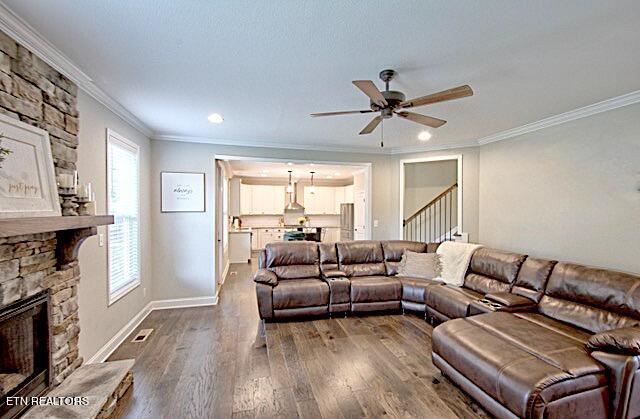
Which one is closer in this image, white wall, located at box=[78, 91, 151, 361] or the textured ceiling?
the textured ceiling

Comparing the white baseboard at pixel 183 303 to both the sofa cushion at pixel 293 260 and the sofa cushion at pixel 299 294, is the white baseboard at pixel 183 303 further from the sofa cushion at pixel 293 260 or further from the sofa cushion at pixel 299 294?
the sofa cushion at pixel 299 294

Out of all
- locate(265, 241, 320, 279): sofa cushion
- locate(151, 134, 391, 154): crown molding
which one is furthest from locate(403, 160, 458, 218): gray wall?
locate(265, 241, 320, 279): sofa cushion

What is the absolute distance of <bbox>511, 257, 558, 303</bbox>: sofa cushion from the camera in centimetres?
306

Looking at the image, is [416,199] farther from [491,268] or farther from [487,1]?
[487,1]

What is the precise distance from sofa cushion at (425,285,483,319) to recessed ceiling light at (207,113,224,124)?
11.5 feet

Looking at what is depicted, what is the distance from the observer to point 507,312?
2.87m

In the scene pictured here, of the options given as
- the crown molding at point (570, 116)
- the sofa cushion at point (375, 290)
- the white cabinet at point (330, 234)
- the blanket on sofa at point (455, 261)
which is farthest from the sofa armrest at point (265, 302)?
the white cabinet at point (330, 234)

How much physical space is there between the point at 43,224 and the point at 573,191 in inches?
199

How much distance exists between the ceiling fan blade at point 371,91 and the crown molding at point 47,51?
6.81ft

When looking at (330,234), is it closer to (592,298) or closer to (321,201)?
(321,201)

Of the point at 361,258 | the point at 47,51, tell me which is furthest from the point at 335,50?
the point at 361,258

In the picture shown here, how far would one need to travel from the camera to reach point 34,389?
6.15 ft

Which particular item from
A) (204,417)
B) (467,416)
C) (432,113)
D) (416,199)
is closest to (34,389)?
(204,417)

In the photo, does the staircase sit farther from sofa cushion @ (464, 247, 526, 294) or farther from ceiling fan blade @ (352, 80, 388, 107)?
ceiling fan blade @ (352, 80, 388, 107)
